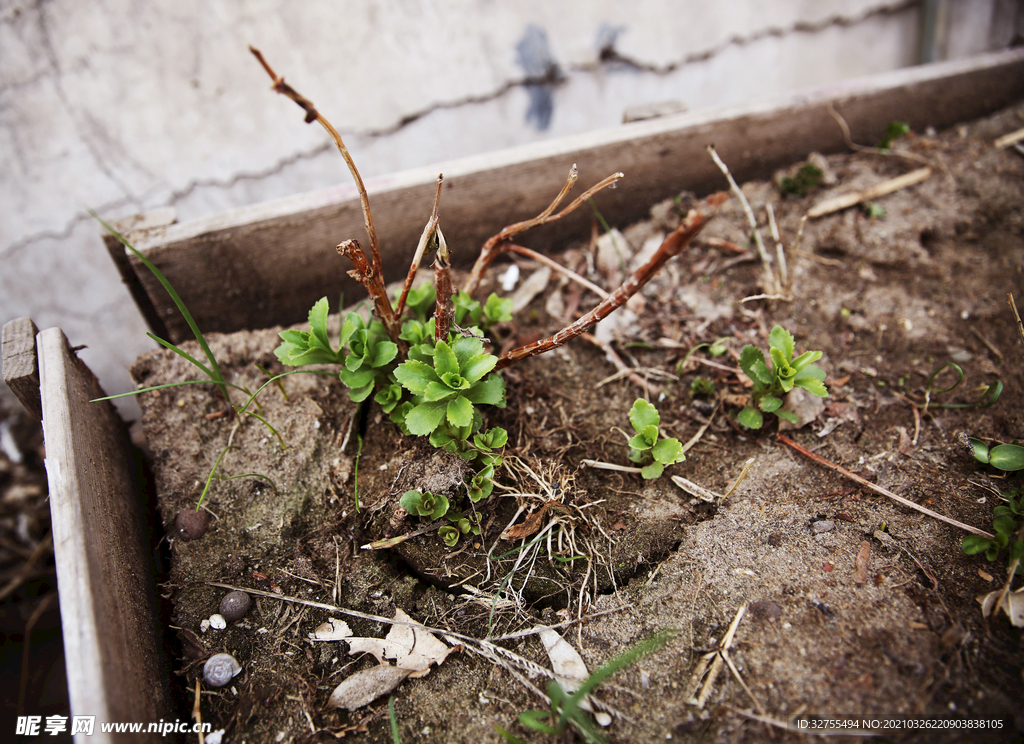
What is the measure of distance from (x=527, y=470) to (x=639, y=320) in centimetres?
70

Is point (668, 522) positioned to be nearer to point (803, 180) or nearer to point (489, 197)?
point (489, 197)

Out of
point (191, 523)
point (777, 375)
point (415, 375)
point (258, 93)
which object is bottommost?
point (191, 523)

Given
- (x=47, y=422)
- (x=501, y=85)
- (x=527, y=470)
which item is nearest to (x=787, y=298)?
(x=527, y=470)

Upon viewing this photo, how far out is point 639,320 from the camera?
1.84 m

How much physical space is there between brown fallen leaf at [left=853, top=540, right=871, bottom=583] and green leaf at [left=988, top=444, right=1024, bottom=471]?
15.7 inches

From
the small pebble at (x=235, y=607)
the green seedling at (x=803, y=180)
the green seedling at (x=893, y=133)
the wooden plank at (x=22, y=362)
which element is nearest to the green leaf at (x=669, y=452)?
the small pebble at (x=235, y=607)

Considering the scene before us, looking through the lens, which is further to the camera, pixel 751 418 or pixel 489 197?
pixel 489 197

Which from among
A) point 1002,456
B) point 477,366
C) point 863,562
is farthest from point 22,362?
point 1002,456

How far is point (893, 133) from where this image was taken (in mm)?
2215

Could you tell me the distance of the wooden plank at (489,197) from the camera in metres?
1.72

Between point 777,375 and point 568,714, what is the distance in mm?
970

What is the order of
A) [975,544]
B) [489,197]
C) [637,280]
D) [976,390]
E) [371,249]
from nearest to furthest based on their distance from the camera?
[637,280]
[975,544]
[371,249]
[976,390]
[489,197]

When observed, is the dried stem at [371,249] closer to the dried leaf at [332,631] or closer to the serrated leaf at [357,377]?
the serrated leaf at [357,377]

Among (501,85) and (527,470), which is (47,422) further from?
(501,85)
